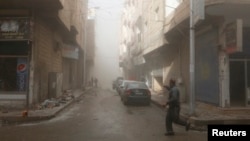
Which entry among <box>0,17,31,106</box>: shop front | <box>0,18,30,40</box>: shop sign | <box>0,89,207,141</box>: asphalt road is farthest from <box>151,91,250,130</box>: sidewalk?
<box>0,18,30,40</box>: shop sign

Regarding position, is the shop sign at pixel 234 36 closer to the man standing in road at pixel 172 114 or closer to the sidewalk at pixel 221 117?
the sidewalk at pixel 221 117

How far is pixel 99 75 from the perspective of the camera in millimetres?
72938

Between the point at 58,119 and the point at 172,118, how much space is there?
6.00m

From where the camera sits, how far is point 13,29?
17.6 meters

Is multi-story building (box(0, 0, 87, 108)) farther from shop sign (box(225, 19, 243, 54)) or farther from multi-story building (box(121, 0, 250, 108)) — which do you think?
shop sign (box(225, 19, 243, 54))

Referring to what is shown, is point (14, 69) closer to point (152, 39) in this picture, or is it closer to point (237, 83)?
point (237, 83)

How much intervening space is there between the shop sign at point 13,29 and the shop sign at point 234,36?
10151 millimetres

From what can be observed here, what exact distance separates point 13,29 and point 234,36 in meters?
11.1

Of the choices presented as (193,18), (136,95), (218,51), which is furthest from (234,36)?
(136,95)

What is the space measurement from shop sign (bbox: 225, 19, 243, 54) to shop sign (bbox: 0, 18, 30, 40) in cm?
1015

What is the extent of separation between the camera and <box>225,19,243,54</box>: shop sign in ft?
45.0

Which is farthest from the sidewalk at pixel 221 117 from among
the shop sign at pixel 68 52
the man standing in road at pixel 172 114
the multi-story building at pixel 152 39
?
the shop sign at pixel 68 52

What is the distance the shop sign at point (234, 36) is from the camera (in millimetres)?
13703

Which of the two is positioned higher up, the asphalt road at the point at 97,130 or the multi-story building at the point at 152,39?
the multi-story building at the point at 152,39
